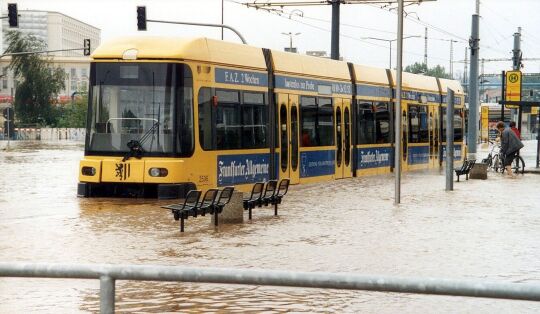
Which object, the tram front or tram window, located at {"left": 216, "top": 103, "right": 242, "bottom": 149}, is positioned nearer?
the tram front

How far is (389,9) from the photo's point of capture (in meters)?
35.8

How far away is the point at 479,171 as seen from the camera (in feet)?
103

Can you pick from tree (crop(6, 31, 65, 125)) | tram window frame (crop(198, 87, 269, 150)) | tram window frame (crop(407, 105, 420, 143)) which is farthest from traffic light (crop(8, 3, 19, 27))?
tree (crop(6, 31, 65, 125))

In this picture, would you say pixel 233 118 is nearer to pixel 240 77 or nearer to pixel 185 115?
pixel 240 77

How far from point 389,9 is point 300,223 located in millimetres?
20302

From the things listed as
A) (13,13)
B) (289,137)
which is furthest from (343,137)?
(13,13)

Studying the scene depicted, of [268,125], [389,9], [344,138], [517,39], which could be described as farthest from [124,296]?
[517,39]

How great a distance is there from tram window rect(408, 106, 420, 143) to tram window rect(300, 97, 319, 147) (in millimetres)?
9559

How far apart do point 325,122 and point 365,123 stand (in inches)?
150

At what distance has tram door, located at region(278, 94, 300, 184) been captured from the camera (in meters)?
24.2

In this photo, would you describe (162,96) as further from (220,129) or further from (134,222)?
(134,222)

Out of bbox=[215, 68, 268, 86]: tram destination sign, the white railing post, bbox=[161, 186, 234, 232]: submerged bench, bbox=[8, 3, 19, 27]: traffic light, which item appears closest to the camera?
the white railing post

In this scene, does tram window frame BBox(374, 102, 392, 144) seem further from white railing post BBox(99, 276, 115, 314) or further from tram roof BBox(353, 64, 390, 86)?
white railing post BBox(99, 276, 115, 314)

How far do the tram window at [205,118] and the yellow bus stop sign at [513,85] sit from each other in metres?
20.5
